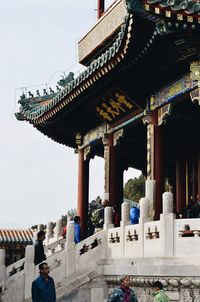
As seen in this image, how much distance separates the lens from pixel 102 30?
19938mm

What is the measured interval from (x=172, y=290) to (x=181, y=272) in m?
0.39

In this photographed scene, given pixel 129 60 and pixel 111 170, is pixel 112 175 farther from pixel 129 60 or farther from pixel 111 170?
pixel 129 60

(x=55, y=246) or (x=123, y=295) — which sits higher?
(x=55, y=246)

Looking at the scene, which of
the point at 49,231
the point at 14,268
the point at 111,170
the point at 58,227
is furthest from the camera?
the point at 49,231

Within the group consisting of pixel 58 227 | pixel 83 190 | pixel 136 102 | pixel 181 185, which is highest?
pixel 136 102

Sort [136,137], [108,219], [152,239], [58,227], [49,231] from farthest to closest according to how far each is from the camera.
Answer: [49,231], [58,227], [136,137], [108,219], [152,239]

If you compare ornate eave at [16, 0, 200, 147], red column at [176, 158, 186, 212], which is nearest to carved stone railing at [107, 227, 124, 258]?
ornate eave at [16, 0, 200, 147]

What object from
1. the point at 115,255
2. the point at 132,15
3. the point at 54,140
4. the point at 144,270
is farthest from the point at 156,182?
the point at 54,140

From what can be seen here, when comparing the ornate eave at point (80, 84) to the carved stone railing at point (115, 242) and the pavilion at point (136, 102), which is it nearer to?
the pavilion at point (136, 102)

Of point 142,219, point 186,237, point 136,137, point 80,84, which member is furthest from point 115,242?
point 136,137

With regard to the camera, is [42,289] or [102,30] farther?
[102,30]

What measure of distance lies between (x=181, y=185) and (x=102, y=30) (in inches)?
203

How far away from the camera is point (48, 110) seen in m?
18.9

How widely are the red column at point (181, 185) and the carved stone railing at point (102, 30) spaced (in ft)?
14.0
